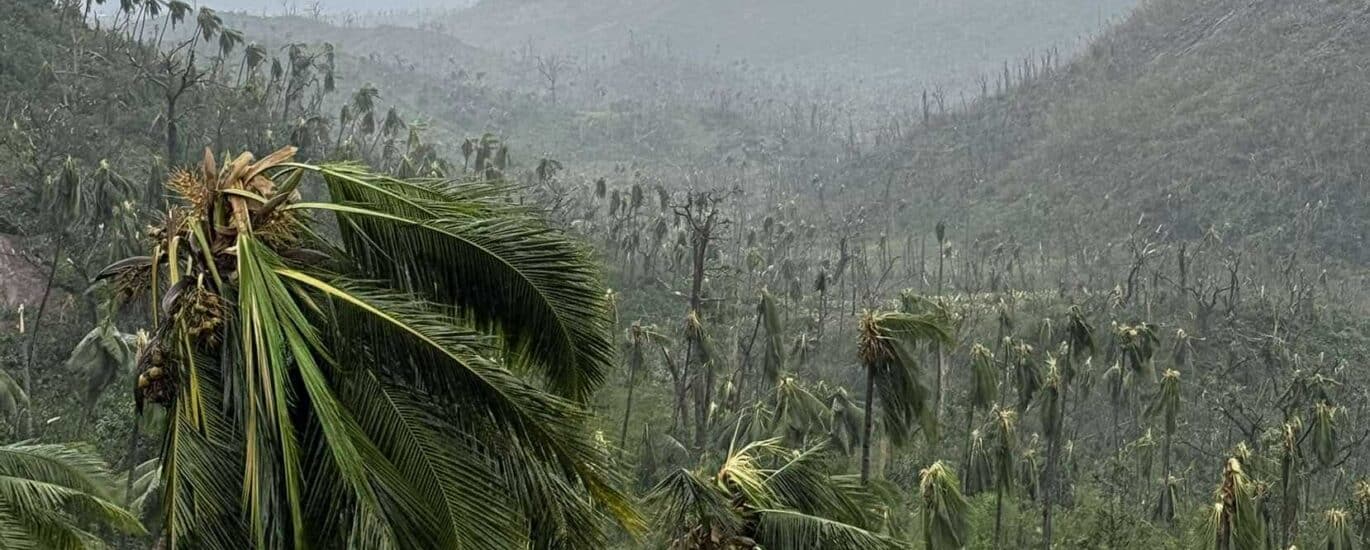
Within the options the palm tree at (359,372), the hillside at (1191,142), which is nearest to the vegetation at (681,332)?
the palm tree at (359,372)

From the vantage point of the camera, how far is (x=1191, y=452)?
40.1m

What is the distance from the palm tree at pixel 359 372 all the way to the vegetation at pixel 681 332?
0.02m

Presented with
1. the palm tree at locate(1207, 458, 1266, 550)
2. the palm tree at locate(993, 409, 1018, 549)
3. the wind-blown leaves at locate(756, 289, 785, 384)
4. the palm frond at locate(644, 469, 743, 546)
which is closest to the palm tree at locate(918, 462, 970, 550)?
the palm tree at locate(1207, 458, 1266, 550)

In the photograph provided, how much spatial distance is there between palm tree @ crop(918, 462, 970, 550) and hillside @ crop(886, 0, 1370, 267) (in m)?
59.7

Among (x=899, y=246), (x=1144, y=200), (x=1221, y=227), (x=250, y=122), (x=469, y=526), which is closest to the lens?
(x=469, y=526)

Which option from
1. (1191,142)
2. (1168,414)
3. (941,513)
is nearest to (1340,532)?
(1168,414)

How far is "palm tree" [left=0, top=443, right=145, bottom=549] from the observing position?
784 cm

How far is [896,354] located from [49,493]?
8.08m

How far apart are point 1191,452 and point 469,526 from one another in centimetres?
4138

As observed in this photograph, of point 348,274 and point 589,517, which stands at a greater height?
point 348,274

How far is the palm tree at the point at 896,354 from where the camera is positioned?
418 inches

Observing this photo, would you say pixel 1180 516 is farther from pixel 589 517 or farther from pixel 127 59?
pixel 127 59

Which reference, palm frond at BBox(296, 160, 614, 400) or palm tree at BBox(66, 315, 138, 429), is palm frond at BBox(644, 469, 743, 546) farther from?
palm tree at BBox(66, 315, 138, 429)

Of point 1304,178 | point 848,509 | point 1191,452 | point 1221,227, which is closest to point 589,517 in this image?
point 848,509
